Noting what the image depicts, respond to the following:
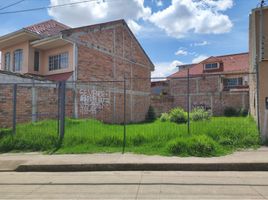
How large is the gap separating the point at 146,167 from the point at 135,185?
1.72m

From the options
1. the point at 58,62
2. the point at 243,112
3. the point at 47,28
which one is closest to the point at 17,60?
the point at 47,28

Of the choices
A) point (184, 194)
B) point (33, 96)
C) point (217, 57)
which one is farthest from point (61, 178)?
point (217, 57)

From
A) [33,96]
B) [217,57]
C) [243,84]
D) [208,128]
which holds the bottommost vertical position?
[208,128]

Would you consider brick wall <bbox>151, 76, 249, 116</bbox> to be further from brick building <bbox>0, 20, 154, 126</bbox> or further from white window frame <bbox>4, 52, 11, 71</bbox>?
white window frame <bbox>4, 52, 11, 71</bbox>

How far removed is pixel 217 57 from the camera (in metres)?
39.8

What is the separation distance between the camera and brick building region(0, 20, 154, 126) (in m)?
17.9

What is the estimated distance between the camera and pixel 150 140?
1000 centimetres

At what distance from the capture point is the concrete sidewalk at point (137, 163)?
24.6 ft

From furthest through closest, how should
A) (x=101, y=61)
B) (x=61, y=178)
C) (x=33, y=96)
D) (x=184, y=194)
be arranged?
(x=101, y=61)
(x=33, y=96)
(x=61, y=178)
(x=184, y=194)

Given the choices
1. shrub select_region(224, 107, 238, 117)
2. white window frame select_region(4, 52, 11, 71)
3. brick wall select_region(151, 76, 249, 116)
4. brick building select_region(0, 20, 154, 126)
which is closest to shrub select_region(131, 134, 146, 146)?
brick building select_region(0, 20, 154, 126)

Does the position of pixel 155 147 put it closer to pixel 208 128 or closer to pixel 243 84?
pixel 208 128

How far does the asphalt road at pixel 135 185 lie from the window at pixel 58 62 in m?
12.5

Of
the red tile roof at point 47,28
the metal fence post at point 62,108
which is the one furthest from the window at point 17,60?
the metal fence post at point 62,108

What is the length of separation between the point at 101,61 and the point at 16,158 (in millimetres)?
12844
